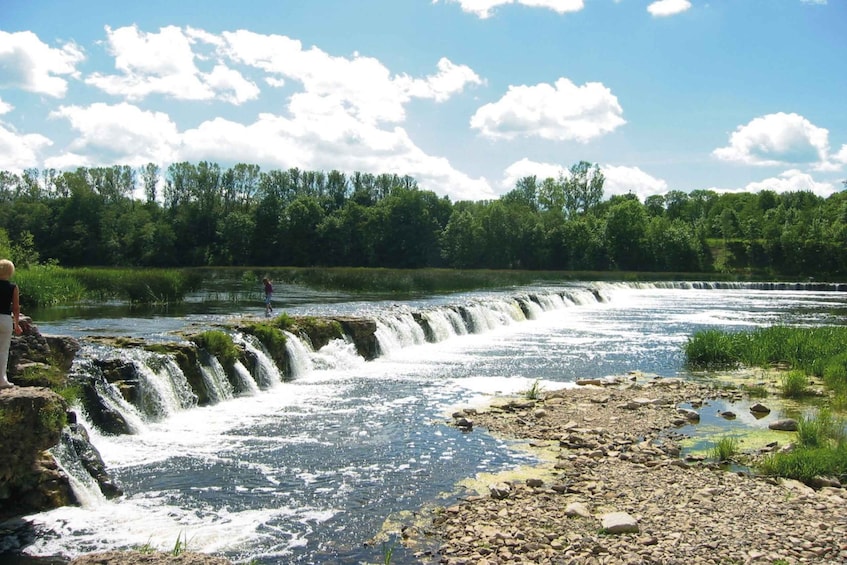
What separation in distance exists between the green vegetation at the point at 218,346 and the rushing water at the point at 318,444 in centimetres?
67

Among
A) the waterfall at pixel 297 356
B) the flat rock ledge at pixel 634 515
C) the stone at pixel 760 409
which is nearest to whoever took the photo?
the flat rock ledge at pixel 634 515

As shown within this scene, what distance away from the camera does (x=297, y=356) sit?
2164 centimetres

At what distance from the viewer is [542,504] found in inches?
383

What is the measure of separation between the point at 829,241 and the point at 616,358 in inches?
3383

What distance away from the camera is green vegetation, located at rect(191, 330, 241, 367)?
60.7ft

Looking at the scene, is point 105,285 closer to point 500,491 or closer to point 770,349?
point 500,491

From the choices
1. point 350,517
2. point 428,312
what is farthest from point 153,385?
point 428,312

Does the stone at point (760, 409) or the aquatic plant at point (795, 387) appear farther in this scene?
the aquatic plant at point (795, 387)

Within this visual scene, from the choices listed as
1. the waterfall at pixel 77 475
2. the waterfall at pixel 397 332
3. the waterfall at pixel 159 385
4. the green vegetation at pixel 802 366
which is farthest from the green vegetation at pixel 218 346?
the green vegetation at pixel 802 366

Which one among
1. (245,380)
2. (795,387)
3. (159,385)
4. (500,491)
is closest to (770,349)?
(795,387)

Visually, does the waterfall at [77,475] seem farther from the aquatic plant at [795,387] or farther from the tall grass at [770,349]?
the tall grass at [770,349]

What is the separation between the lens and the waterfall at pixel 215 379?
1748 cm

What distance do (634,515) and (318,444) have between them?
6.59 m

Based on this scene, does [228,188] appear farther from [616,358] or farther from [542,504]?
[542,504]
